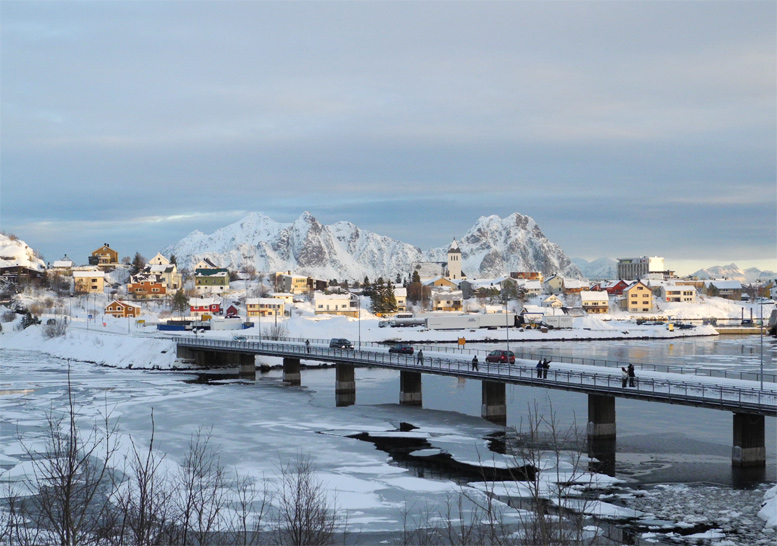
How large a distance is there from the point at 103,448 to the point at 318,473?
12920mm

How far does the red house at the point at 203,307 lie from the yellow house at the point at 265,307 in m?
8.31

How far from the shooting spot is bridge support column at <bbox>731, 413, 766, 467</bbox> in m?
40.6

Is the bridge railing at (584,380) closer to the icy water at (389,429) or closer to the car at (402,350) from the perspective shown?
the icy water at (389,429)

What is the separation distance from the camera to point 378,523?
30688 mm

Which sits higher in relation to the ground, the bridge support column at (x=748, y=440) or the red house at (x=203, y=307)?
the red house at (x=203, y=307)

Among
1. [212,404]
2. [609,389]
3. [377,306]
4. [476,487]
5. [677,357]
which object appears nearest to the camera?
[476,487]

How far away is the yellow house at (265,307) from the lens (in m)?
175

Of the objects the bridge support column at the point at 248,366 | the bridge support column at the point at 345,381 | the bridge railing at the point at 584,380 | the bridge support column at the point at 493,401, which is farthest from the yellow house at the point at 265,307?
the bridge support column at the point at 493,401

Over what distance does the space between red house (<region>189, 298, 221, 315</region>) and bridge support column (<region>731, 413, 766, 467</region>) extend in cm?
14569

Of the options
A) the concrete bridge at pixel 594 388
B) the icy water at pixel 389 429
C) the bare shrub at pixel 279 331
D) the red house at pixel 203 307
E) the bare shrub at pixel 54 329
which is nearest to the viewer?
the icy water at pixel 389 429

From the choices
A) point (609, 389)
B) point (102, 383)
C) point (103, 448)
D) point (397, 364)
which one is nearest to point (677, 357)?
point (397, 364)

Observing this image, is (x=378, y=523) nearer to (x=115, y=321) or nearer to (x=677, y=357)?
(x=677, y=357)

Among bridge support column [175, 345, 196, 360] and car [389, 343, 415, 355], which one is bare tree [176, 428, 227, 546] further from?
bridge support column [175, 345, 196, 360]

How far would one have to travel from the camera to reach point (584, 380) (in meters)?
53.3
